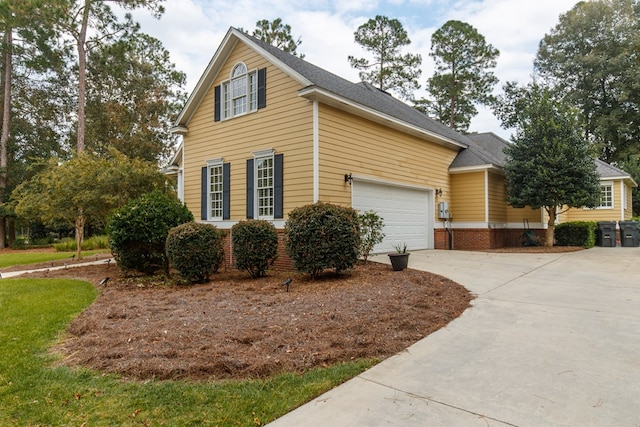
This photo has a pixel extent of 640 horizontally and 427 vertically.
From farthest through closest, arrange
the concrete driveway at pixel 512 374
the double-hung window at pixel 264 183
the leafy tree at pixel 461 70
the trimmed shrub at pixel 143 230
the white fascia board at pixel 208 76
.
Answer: the leafy tree at pixel 461 70
the white fascia board at pixel 208 76
the double-hung window at pixel 264 183
the trimmed shrub at pixel 143 230
the concrete driveway at pixel 512 374

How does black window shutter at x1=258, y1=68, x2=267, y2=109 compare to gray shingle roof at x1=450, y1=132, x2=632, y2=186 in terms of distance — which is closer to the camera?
→ black window shutter at x1=258, y1=68, x2=267, y2=109

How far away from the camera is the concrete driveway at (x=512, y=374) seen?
2.39 m

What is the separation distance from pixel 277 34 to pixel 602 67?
23520mm

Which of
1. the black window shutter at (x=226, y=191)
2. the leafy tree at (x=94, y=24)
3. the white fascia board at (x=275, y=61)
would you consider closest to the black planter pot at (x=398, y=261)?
the white fascia board at (x=275, y=61)

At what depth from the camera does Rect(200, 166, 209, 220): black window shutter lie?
11742mm

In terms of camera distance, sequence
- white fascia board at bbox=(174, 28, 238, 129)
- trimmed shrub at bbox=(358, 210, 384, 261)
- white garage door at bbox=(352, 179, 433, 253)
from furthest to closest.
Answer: white fascia board at bbox=(174, 28, 238, 129) → white garage door at bbox=(352, 179, 433, 253) → trimmed shrub at bbox=(358, 210, 384, 261)

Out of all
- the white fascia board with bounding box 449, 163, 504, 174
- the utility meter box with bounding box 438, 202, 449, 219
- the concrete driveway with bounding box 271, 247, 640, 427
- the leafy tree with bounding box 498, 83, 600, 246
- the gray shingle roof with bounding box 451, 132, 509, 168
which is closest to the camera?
the concrete driveway with bounding box 271, 247, 640, 427

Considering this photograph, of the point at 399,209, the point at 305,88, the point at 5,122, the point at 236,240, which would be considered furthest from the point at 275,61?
the point at 5,122

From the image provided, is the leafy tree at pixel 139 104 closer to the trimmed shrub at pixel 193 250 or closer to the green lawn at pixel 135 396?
the trimmed shrub at pixel 193 250

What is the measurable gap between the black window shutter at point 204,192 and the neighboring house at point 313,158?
33mm

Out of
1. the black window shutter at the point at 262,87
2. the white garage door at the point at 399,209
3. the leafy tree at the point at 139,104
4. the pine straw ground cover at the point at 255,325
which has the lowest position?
the pine straw ground cover at the point at 255,325

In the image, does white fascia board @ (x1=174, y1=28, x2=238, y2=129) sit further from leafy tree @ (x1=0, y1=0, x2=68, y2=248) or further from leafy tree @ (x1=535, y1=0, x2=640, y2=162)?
leafy tree @ (x1=535, y1=0, x2=640, y2=162)

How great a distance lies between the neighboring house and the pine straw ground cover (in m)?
3.38

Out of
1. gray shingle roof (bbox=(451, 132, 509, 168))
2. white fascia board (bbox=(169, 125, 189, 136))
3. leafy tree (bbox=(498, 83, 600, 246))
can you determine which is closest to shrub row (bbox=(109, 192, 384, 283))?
white fascia board (bbox=(169, 125, 189, 136))
